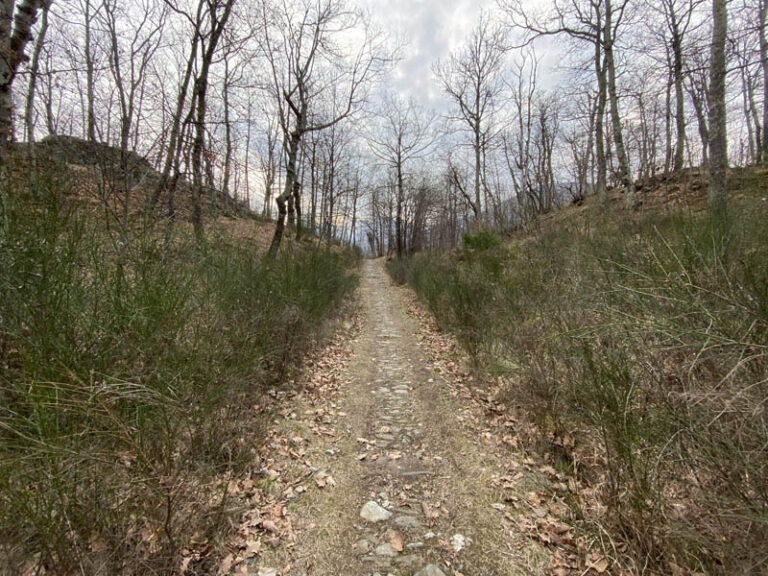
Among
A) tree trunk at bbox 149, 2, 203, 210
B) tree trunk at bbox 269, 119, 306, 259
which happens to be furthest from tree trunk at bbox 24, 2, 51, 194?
tree trunk at bbox 269, 119, 306, 259

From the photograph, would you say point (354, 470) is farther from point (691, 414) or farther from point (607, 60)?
point (607, 60)

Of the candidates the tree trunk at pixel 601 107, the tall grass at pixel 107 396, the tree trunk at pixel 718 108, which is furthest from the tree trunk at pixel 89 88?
the tree trunk at pixel 601 107

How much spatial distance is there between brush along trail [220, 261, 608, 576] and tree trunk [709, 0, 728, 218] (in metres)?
4.80

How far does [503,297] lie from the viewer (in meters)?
5.22

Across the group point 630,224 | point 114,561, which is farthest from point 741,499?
point 630,224

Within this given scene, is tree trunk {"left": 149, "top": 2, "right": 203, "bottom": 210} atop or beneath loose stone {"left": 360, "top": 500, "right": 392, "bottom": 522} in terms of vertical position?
atop

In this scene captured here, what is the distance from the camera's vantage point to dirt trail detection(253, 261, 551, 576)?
6.16 ft

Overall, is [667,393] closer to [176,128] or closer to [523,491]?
[523,491]

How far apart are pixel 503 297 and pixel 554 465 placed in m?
2.99

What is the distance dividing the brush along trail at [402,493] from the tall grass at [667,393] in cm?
39

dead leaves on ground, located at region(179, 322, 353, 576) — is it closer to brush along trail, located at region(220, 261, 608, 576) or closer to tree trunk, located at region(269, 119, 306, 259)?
brush along trail, located at region(220, 261, 608, 576)

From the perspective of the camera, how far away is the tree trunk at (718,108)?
4.54 m

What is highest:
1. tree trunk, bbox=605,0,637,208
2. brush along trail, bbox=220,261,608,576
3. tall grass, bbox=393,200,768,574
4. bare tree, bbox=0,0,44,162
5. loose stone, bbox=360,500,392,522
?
tree trunk, bbox=605,0,637,208

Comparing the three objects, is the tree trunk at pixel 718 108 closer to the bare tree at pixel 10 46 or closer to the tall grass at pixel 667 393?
the tall grass at pixel 667 393
